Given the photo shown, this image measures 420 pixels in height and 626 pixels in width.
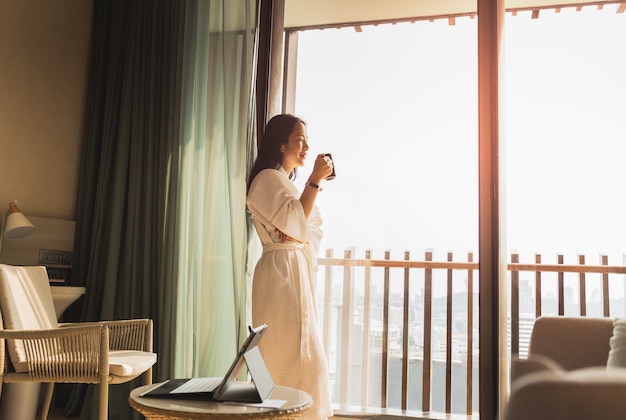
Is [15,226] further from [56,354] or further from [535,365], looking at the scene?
[535,365]

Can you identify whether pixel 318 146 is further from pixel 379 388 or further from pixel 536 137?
pixel 379 388

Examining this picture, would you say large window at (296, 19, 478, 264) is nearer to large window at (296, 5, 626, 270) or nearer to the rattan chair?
large window at (296, 5, 626, 270)

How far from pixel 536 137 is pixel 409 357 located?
149 cm

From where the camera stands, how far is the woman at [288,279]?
2.27 meters

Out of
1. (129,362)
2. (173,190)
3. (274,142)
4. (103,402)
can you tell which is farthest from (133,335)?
(274,142)

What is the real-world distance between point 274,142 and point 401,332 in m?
1.50

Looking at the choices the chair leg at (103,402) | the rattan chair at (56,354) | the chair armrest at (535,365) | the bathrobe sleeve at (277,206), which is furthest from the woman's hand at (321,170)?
the chair armrest at (535,365)

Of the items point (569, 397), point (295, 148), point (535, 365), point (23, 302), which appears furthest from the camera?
point (295, 148)

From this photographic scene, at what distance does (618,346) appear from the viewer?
4.92ft

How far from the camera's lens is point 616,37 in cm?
261

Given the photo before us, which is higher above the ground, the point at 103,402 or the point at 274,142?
the point at 274,142

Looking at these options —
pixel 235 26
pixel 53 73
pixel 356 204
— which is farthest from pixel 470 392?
pixel 53 73

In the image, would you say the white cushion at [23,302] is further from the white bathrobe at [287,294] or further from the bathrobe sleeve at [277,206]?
the bathrobe sleeve at [277,206]

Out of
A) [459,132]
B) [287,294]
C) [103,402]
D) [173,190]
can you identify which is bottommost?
[103,402]
